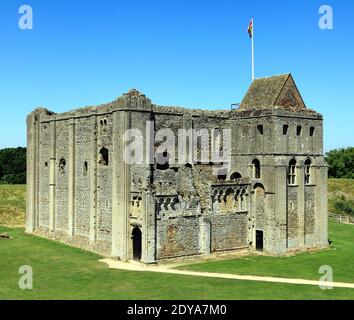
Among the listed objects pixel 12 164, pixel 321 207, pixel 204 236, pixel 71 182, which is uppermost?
pixel 12 164

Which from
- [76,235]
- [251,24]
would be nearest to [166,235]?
[76,235]

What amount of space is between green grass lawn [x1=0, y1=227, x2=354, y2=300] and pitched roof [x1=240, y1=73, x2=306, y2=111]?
15.1 m

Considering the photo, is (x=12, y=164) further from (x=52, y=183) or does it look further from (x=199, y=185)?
(x=199, y=185)

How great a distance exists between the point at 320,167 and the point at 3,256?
2892cm

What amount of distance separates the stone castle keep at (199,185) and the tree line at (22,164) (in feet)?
198

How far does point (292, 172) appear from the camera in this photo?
45438 millimetres

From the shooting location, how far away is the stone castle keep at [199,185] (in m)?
40.0

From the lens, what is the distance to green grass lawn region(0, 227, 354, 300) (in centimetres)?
2888

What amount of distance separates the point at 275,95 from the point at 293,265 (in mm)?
15641

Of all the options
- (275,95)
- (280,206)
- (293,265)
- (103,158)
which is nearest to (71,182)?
(103,158)

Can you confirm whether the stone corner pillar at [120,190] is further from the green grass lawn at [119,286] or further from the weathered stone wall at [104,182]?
the green grass lawn at [119,286]
